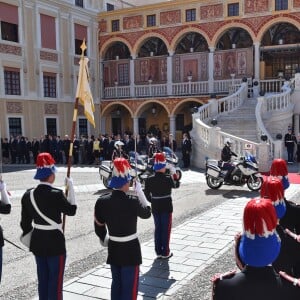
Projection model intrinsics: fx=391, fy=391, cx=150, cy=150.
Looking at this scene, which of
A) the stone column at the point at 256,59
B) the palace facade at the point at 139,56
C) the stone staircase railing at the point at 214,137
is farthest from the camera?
the stone column at the point at 256,59

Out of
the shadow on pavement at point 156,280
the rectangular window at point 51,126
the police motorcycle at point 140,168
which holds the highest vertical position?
the rectangular window at point 51,126

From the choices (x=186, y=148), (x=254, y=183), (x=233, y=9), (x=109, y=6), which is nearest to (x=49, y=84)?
(x=109, y=6)

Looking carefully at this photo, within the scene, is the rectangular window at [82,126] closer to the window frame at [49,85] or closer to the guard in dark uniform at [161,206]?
the window frame at [49,85]

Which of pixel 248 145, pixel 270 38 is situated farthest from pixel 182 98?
pixel 248 145

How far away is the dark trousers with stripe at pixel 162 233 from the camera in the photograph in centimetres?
648

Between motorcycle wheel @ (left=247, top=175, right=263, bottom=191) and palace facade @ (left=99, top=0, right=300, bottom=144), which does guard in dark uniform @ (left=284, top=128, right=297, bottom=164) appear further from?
motorcycle wheel @ (left=247, top=175, right=263, bottom=191)

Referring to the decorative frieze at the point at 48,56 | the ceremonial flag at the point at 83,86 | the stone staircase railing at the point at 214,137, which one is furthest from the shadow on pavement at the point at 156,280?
the decorative frieze at the point at 48,56

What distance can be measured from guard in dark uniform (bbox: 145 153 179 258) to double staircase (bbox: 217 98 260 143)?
1274 cm

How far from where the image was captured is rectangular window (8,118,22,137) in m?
24.5

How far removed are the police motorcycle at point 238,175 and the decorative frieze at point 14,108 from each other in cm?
1582

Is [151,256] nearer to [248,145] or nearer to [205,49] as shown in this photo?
[248,145]

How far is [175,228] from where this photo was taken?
8.33m

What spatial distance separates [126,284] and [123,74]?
90.8 feet

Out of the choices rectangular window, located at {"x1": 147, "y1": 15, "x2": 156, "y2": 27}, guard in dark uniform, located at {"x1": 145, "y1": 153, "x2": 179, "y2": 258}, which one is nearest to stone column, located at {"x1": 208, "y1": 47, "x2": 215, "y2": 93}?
rectangular window, located at {"x1": 147, "y1": 15, "x2": 156, "y2": 27}
